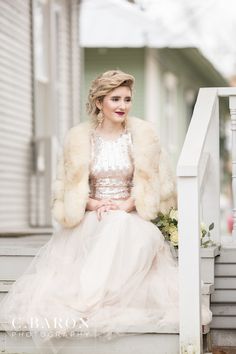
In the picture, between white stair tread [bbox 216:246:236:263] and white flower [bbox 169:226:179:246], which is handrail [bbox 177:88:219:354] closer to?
white flower [bbox 169:226:179:246]

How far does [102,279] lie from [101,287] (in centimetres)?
4

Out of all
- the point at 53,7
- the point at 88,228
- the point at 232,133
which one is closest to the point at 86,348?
the point at 88,228

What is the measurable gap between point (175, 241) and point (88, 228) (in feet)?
1.83

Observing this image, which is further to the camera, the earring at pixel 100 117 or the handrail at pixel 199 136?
the earring at pixel 100 117

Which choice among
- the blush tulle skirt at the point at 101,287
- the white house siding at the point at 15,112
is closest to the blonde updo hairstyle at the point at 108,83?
the blush tulle skirt at the point at 101,287

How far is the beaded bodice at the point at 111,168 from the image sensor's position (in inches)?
245

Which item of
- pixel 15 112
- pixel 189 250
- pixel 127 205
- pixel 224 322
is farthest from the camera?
pixel 15 112

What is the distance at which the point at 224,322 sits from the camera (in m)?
6.50

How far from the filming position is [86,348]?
18.6 feet

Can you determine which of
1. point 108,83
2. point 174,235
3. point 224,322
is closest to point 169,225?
point 174,235

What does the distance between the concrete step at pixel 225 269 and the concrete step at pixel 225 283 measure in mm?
26

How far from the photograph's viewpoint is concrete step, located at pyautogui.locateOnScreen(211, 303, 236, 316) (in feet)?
21.4

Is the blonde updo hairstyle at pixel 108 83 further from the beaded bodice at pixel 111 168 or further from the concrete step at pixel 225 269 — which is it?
the concrete step at pixel 225 269

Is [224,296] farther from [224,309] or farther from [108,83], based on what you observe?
[108,83]
